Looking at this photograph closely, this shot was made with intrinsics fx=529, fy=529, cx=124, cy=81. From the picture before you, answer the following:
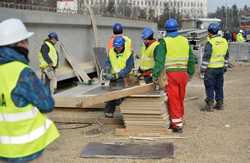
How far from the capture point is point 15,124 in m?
4.04

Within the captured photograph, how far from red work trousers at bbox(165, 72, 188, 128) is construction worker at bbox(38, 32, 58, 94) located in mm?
4416

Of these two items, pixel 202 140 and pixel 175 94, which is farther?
pixel 175 94

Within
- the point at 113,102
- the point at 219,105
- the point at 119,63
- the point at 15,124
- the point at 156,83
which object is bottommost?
the point at 219,105

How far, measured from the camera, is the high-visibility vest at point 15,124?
13.0ft

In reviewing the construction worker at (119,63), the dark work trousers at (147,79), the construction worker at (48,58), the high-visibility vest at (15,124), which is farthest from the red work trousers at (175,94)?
the high-visibility vest at (15,124)

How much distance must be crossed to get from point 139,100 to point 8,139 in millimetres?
4716

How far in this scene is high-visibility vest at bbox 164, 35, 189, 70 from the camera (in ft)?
29.2

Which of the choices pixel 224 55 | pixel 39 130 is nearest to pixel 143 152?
pixel 39 130

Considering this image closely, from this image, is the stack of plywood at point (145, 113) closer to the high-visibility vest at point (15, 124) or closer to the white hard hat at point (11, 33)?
the high-visibility vest at point (15, 124)

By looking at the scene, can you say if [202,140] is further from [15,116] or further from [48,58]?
[48,58]

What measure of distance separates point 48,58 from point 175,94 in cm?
472

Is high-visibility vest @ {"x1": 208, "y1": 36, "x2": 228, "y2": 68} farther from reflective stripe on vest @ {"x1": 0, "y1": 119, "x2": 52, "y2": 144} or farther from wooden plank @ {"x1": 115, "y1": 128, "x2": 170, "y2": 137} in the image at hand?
reflective stripe on vest @ {"x1": 0, "y1": 119, "x2": 52, "y2": 144}

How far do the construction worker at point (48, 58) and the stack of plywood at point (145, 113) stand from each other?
4218mm

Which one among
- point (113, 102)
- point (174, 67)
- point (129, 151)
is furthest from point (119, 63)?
point (129, 151)
